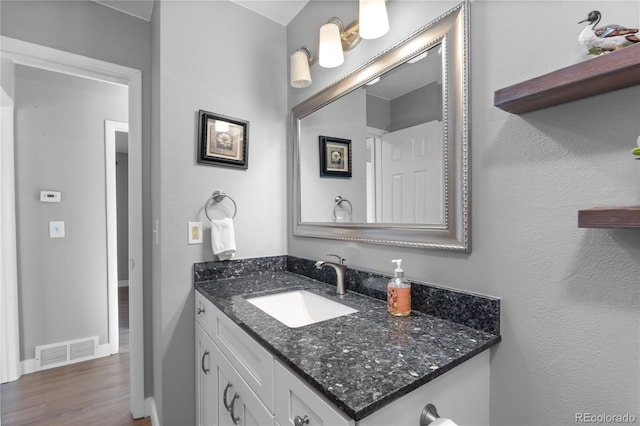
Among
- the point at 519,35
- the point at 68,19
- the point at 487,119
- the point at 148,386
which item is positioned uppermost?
the point at 68,19

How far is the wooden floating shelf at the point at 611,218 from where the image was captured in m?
0.59

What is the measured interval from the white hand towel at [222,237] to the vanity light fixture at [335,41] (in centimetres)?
98

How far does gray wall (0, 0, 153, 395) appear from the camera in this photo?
158 cm

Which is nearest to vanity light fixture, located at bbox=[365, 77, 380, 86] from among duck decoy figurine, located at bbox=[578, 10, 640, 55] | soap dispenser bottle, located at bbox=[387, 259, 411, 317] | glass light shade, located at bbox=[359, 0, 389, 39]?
glass light shade, located at bbox=[359, 0, 389, 39]

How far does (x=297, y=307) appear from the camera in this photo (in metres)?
1.50

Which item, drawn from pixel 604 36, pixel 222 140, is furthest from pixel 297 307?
pixel 604 36

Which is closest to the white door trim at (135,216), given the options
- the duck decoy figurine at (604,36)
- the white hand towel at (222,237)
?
the white hand towel at (222,237)

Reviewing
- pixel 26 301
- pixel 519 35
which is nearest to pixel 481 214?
pixel 519 35

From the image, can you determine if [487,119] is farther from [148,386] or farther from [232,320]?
[148,386]

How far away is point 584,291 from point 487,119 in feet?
1.80

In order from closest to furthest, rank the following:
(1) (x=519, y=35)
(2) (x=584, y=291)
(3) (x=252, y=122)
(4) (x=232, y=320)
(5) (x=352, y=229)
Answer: (2) (x=584, y=291)
(1) (x=519, y=35)
(4) (x=232, y=320)
(5) (x=352, y=229)
(3) (x=252, y=122)

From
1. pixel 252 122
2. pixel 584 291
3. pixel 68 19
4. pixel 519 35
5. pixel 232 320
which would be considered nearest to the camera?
pixel 584 291

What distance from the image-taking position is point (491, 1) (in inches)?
37.3

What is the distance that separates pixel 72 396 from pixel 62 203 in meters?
1.49
